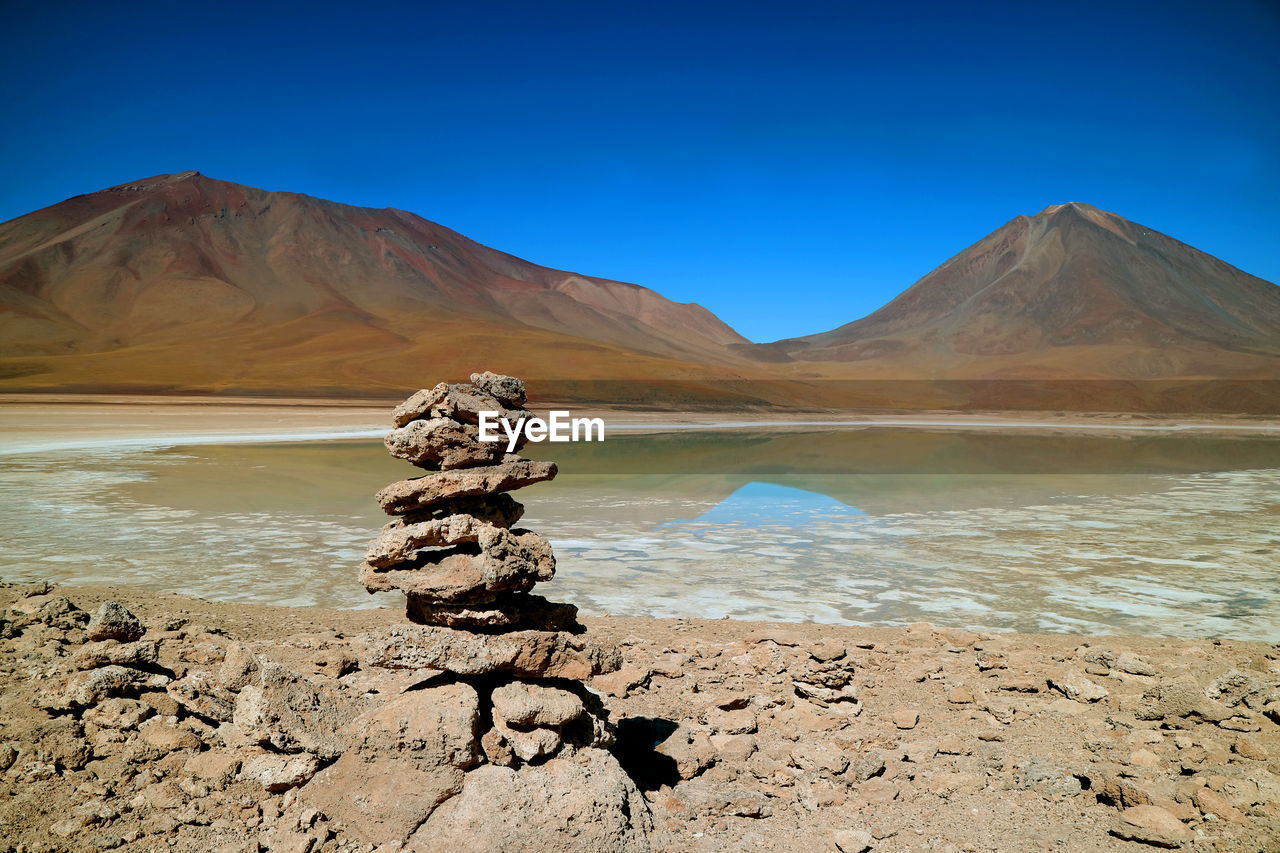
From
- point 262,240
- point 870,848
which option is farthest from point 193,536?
point 262,240

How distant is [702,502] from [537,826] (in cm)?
1027

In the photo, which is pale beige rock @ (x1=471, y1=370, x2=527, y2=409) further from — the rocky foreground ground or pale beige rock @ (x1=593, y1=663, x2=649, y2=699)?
pale beige rock @ (x1=593, y1=663, x2=649, y2=699)

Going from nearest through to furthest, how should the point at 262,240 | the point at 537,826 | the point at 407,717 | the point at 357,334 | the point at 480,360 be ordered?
the point at 537,826 < the point at 407,717 < the point at 480,360 < the point at 357,334 < the point at 262,240

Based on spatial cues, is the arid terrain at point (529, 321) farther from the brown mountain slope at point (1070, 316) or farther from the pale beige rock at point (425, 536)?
the pale beige rock at point (425, 536)

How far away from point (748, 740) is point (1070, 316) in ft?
459

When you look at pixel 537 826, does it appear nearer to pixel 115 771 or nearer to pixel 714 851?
pixel 714 851

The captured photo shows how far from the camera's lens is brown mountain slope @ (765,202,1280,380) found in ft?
318

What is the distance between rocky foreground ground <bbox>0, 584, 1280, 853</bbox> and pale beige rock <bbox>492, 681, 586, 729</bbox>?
16.1 inches

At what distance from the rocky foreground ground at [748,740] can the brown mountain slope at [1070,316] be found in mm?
93999

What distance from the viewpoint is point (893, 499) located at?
13969 mm

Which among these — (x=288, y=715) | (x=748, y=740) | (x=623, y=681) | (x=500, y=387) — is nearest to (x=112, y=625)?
(x=288, y=715)

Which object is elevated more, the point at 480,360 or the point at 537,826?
the point at 480,360

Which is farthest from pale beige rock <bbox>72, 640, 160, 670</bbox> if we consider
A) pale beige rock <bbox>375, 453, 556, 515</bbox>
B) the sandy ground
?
the sandy ground

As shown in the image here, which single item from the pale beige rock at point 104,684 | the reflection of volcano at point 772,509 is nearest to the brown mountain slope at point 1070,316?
the reflection of volcano at point 772,509
